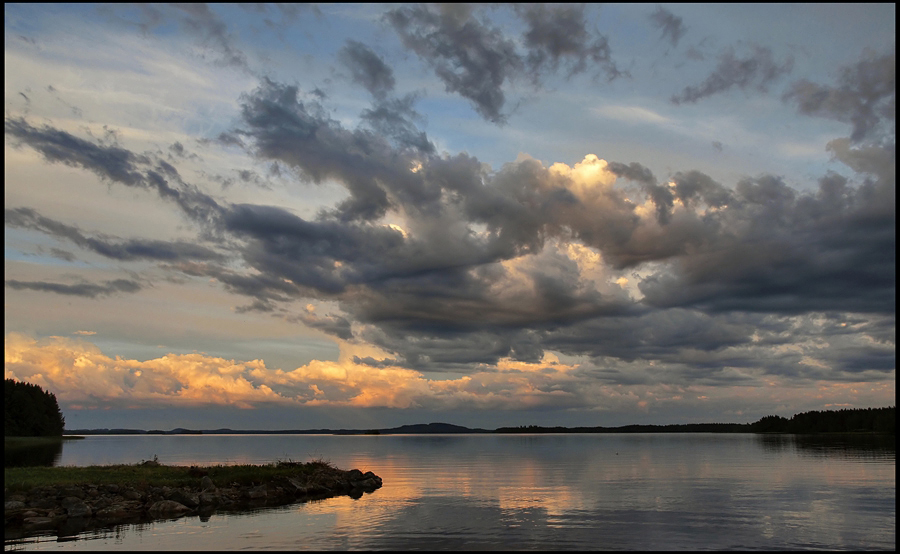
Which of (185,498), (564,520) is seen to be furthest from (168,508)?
(564,520)

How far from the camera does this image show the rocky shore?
148 feet

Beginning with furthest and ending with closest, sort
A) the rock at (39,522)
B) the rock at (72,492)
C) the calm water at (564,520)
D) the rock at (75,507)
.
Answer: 1. the rock at (72,492)
2. the rock at (75,507)
3. the rock at (39,522)
4. the calm water at (564,520)

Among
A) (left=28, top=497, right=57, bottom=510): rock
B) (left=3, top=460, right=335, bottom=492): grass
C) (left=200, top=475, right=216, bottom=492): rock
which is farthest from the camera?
(left=200, top=475, right=216, bottom=492): rock

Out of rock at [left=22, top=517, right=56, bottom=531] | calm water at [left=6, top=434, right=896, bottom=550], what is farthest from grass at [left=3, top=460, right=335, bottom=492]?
calm water at [left=6, top=434, right=896, bottom=550]

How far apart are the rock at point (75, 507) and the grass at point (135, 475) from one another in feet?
14.3

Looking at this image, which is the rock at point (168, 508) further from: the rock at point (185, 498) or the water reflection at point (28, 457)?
the water reflection at point (28, 457)

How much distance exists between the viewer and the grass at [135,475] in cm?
5288

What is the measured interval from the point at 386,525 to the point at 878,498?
4765 centimetres

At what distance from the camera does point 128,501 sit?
51.6 m

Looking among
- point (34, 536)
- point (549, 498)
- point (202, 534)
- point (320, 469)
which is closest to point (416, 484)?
point (320, 469)

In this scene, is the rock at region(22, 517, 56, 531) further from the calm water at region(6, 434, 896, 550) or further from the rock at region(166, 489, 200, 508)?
the rock at region(166, 489, 200, 508)

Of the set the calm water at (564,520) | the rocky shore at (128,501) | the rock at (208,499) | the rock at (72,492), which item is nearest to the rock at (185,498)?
the rocky shore at (128,501)

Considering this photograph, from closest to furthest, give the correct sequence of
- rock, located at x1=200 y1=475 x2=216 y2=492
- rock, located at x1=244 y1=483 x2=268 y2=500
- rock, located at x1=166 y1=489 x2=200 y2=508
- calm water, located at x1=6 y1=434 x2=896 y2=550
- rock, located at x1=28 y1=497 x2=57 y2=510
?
calm water, located at x1=6 y1=434 x2=896 y2=550, rock, located at x1=28 y1=497 x2=57 y2=510, rock, located at x1=166 y1=489 x2=200 y2=508, rock, located at x1=200 y1=475 x2=216 y2=492, rock, located at x1=244 y1=483 x2=268 y2=500

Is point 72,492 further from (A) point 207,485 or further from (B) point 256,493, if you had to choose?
(B) point 256,493
